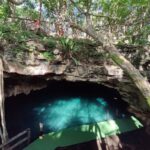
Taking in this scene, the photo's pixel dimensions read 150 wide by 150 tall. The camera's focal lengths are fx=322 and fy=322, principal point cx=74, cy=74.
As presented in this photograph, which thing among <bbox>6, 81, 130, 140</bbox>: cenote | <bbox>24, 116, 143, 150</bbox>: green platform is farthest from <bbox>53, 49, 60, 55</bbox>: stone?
<bbox>24, 116, 143, 150</bbox>: green platform

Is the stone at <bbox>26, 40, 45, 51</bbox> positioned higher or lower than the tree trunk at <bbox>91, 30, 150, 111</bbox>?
higher

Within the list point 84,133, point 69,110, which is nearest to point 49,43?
point 69,110

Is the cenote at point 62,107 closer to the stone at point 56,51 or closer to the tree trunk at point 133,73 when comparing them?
the stone at point 56,51

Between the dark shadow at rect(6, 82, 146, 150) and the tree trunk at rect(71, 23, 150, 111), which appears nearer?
the tree trunk at rect(71, 23, 150, 111)

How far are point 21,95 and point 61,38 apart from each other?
1.37 m

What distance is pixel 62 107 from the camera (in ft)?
22.2

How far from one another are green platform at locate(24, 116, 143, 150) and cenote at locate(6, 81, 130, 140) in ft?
0.37

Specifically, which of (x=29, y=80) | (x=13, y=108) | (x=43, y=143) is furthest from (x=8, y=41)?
(x=43, y=143)

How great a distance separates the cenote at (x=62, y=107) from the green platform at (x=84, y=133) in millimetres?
113

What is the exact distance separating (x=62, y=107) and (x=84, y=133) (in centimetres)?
82

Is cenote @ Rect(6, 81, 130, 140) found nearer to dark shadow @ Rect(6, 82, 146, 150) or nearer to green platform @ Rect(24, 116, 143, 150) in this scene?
dark shadow @ Rect(6, 82, 146, 150)

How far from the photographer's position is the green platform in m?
6.53

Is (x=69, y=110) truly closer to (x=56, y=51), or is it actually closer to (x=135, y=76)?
(x=56, y=51)

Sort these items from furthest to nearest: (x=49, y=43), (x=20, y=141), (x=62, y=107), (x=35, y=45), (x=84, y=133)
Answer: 1. (x=84, y=133)
2. (x=62, y=107)
3. (x=20, y=141)
4. (x=49, y=43)
5. (x=35, y=45)
